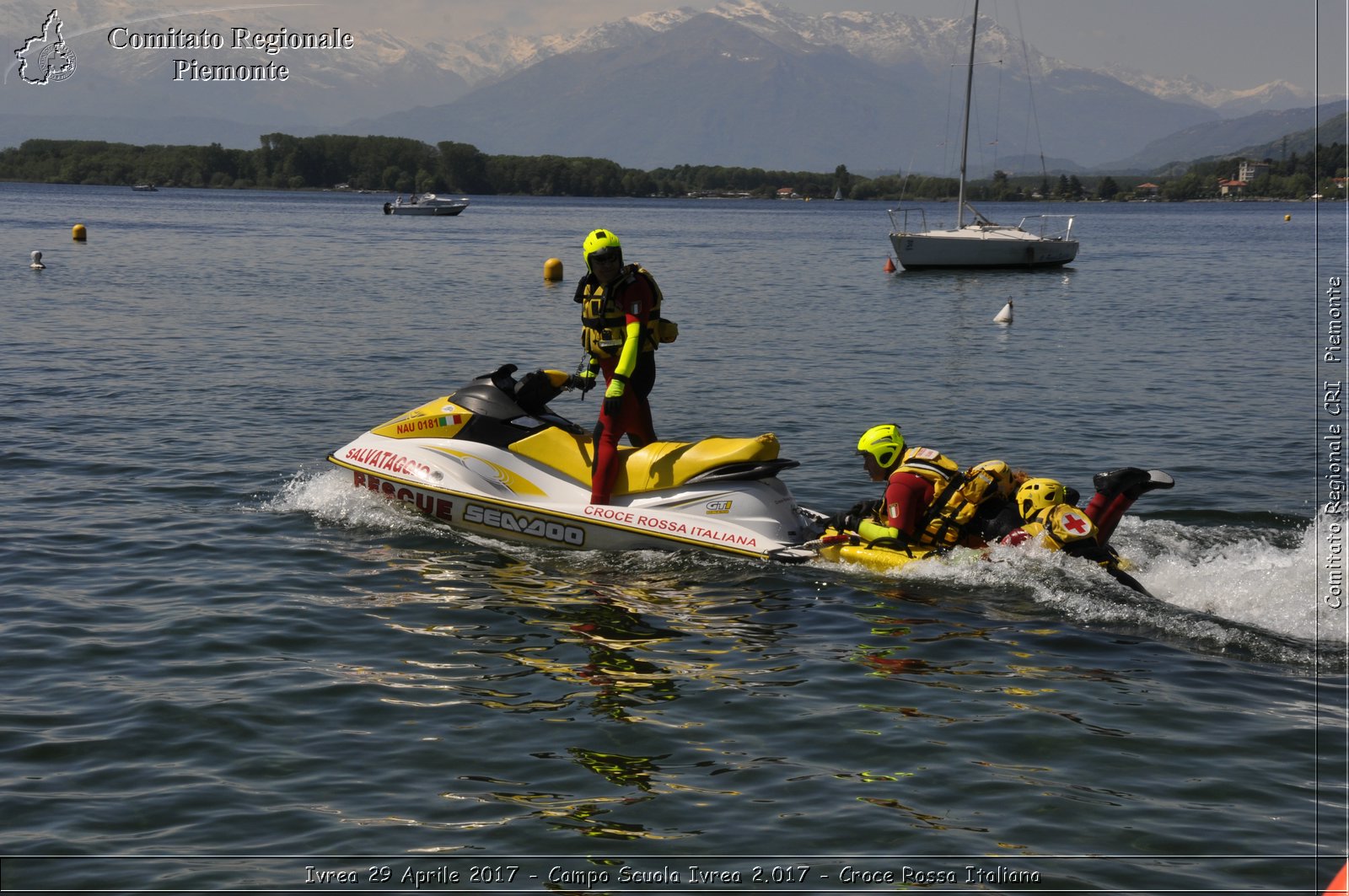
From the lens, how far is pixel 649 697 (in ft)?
24.5

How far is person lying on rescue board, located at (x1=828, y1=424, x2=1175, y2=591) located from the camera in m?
8.97

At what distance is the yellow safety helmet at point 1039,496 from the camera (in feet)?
29.7

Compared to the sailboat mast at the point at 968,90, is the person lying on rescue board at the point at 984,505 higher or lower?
lower

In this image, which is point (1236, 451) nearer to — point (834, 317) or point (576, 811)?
point (576, 811)

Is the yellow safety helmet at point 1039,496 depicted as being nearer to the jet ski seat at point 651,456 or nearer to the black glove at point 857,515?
the black glove at point 857,515

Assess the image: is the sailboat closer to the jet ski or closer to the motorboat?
the jet ski

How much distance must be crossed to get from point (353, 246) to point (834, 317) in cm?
3249

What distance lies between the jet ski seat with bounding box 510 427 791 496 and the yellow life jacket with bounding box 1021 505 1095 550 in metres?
2.20

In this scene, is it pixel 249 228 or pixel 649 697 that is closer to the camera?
pixel 649 697

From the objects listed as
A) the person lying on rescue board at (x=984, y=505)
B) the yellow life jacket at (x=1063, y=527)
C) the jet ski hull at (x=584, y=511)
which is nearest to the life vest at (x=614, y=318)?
the jet ski hull at (x=584, y=511)

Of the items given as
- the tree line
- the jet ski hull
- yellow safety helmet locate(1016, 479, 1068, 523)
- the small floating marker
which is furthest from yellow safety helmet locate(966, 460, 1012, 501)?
the tree line

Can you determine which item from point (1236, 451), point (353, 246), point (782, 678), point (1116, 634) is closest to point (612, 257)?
point (782, 678)

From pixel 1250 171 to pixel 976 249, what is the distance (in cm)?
14975

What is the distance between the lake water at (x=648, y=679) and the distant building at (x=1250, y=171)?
571 ft
